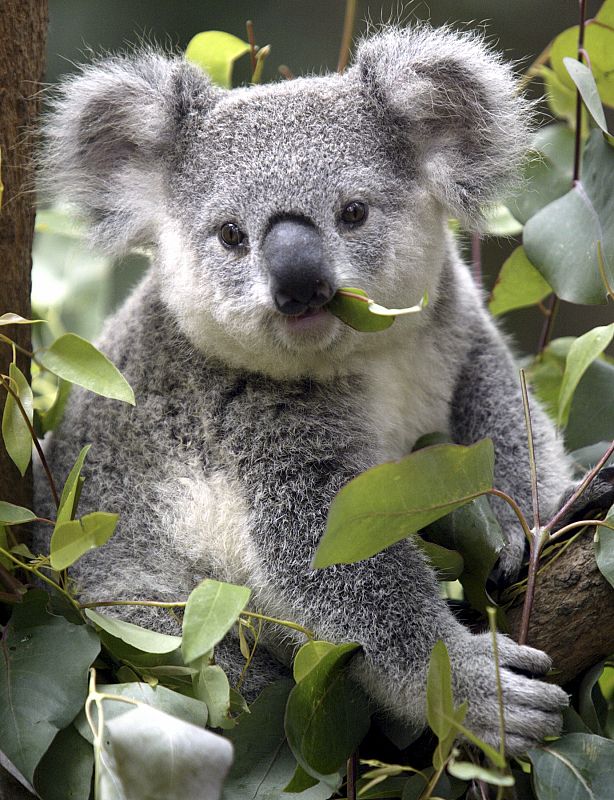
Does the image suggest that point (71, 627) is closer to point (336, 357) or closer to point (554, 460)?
point (336, 357)

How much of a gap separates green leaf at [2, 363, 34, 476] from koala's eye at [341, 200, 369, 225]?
79 cm

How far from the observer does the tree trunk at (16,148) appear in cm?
227

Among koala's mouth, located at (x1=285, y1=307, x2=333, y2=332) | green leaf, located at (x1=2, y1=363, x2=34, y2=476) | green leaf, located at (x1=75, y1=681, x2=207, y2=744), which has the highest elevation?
koala's mouth, located at (x1=285, y1=307, x2=333, y2=332)

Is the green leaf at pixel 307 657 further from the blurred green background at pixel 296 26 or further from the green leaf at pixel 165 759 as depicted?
the blurred green background at pixel 296 26

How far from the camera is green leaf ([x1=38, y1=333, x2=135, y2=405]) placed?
6.20ft

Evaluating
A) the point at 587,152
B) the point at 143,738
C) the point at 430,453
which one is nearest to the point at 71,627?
the point at 143,738

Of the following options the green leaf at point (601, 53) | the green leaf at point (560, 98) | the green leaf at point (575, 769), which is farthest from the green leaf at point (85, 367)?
the green leaf at point (560, 98)

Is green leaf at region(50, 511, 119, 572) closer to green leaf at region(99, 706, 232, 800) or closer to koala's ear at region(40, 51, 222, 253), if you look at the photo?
green leaf at region(99, 706, 232, 800)

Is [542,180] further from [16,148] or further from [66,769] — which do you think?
[66,769]

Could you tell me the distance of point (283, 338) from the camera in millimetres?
2201

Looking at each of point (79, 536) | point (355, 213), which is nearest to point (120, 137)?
point (355, 213)

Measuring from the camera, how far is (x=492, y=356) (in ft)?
9.27

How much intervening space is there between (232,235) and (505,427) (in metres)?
0.99

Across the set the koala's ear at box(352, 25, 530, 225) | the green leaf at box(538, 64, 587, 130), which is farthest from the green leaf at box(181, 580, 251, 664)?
the green leaf at box(538, 64, 587, 130)
